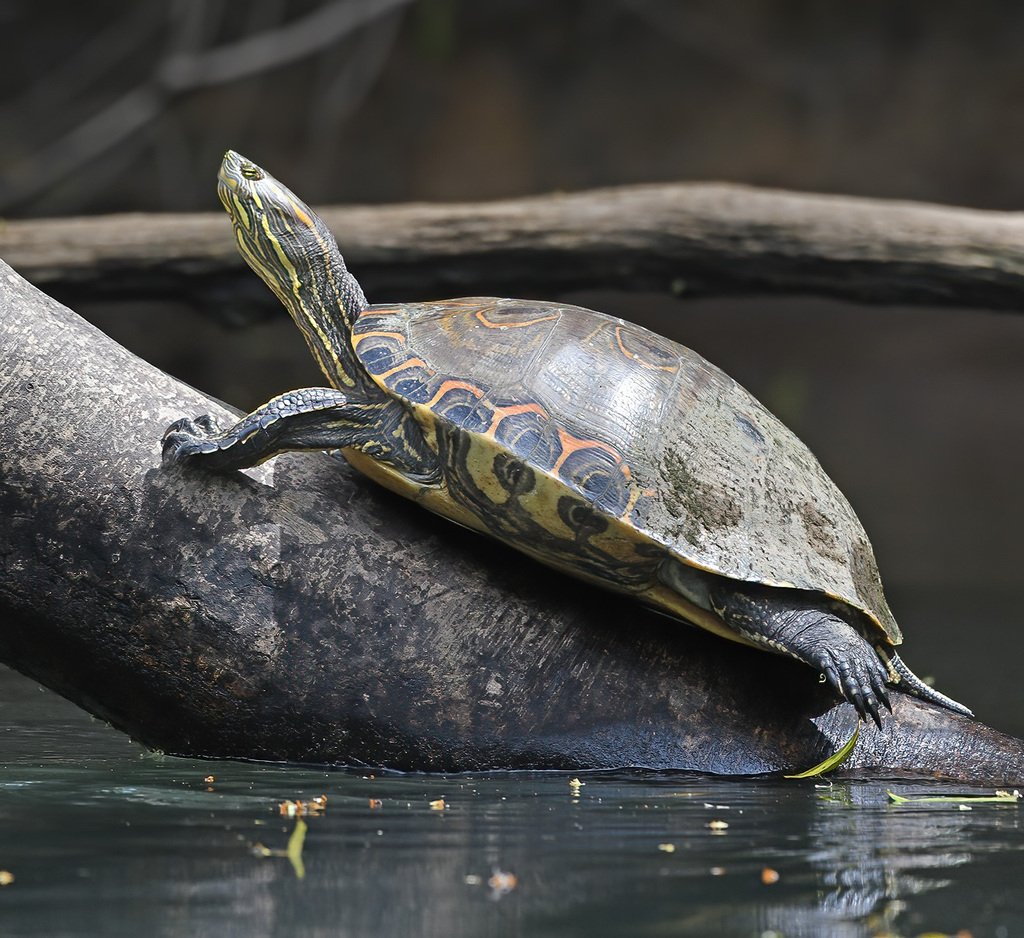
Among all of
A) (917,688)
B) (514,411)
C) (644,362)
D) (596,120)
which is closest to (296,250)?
(514,411)

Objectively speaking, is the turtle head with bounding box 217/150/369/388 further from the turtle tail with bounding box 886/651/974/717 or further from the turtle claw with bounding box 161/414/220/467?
the turtle tail with bounding box 886/651/974/717

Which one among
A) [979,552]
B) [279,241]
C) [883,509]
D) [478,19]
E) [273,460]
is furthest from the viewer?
[478,19]

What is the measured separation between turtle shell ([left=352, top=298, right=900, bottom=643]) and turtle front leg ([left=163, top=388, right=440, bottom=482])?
74 mm

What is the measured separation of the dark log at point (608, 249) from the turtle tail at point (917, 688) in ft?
8.83

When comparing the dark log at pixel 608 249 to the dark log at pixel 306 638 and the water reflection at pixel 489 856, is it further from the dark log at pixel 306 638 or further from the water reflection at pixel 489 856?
the water reflection at pixel 489 856

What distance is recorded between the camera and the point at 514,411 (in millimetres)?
2775

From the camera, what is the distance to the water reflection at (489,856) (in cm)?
156

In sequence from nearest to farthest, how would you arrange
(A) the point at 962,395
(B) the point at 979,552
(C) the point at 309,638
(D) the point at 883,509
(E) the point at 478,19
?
1. (C) the point at 309,638
2. (B) the point at 979,552
3. (D) the point at 883,509
4. (E) the point at 478,19
5. (A) the point at 962,395

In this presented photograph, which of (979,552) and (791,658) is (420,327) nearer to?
(791,658)

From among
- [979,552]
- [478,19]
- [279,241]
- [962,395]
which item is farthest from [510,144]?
[279,241]

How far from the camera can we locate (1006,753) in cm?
277

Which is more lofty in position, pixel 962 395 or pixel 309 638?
pixel 962 395

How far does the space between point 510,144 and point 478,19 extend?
4.98 feet

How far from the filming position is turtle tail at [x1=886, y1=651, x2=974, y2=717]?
116 inches
